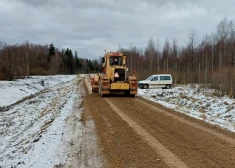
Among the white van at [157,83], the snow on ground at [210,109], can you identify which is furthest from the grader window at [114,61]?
the white van at [157,83]

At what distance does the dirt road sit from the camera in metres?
6.05

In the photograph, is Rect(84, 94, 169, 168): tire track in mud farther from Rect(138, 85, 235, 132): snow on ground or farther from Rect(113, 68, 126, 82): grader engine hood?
Rect(113, 68, 126, 82): grader engine hood

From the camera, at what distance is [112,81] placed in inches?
792

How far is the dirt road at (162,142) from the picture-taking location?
238 inches

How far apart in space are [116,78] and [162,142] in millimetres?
12925

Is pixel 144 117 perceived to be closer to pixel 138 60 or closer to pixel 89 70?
pixel 138 60

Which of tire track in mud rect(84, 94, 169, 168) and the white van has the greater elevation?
the white van

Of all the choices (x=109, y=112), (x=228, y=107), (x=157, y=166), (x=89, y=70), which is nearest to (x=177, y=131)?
(x=157, y=166)

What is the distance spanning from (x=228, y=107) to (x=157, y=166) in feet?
29.5

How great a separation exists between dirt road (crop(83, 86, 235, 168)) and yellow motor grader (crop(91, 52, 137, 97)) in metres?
8.04

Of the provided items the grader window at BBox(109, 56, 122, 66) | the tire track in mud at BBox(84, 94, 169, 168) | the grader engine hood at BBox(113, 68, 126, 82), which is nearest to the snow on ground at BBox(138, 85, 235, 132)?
the tire track in mud at BBox(84, 94, 169, 168)

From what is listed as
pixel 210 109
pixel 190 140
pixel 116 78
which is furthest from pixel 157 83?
pixel 190 140

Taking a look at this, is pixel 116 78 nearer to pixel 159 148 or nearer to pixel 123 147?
pixel 123 147

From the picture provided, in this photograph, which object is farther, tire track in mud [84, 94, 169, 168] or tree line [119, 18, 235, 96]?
tree line [119, 18, 235, 96]
